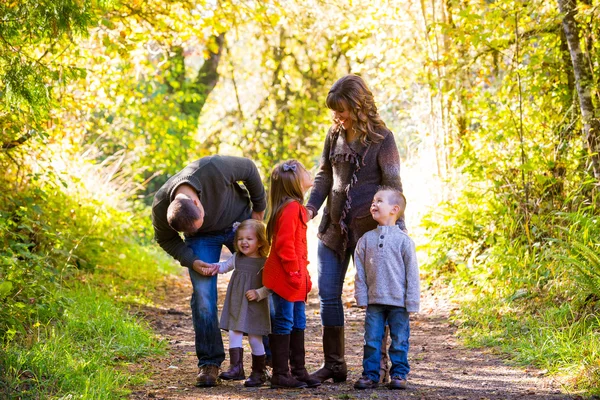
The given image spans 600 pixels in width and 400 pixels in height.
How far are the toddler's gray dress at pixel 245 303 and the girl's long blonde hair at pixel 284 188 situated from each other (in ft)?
0.81

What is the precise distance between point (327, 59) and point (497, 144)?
27.7 feet

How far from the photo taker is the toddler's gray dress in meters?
4.93

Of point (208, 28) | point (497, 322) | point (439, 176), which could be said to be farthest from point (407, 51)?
point (497, 322)

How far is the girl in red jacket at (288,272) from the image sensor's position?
15.6 feet

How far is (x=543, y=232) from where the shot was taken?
7.42 m

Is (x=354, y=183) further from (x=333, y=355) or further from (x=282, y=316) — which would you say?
(x=333, y=355)

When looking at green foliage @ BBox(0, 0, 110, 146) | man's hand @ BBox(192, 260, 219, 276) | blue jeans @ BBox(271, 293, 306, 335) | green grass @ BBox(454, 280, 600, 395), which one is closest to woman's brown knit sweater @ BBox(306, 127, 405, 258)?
blue jeans @ BBox(271, 293, 306, 335)

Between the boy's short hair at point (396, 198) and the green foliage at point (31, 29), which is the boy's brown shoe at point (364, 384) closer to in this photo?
the boy's short hair at point (396, 198)

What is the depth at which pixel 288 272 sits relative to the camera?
4754 mm

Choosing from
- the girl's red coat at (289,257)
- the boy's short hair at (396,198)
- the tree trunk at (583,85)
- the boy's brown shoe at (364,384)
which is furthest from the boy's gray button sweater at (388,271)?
the tree trunk at (583,85)

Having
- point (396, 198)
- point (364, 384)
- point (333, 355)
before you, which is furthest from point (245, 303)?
point (396, 198)

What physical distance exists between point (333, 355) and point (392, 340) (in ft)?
1.49

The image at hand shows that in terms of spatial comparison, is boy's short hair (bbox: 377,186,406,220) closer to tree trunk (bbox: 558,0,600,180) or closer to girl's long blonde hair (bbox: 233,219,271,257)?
girl's long blonde hair (bbox: 233,219,271,257)

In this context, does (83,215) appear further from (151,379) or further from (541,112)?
(541,112)
